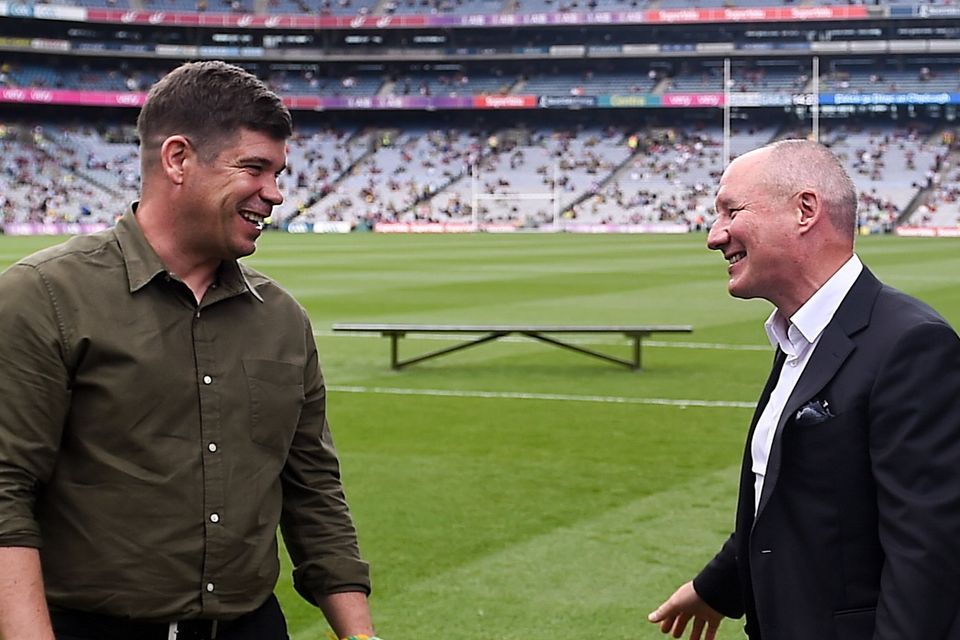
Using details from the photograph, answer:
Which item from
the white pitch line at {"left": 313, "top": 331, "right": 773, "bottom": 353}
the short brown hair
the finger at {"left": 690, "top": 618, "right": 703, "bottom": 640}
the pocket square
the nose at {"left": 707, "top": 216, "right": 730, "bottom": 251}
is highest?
the short brown hair

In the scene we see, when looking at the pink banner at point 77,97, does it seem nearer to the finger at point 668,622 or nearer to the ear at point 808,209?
the finger at point 668,622

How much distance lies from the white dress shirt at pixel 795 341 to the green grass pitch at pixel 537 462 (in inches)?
144

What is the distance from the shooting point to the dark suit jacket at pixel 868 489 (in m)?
3.21

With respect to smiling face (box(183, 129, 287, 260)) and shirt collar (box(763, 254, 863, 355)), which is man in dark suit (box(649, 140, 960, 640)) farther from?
smiling face (box(183, 129, 287, 260))

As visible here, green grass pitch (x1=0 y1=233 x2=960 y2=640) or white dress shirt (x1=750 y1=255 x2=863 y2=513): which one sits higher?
white dress shirt (x1=750 y1=255 x2=863 y2=513)

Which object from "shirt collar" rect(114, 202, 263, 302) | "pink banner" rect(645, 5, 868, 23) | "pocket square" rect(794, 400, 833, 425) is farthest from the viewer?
"pink banner" rect(645, 5, 868, 23)

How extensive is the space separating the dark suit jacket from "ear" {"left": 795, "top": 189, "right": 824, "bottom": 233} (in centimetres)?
20

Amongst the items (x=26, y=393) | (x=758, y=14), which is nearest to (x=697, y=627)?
(x=26, y=393)

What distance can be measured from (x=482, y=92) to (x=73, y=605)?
93.4 metres

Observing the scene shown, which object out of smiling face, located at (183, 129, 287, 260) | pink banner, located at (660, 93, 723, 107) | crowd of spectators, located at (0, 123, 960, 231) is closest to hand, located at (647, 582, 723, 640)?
smiling face, located at (183, 129, 287, 260)

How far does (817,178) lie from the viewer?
3.52 metres

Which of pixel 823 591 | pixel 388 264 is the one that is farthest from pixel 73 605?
pixel 388 264

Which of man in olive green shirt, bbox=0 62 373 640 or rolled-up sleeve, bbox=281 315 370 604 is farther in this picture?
rolled-up sleeve, bbox=281 315 370 604

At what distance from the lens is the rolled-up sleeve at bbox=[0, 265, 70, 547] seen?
324cm
